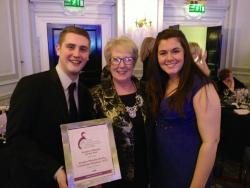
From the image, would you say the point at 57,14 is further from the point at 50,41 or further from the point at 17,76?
the point at 17,76

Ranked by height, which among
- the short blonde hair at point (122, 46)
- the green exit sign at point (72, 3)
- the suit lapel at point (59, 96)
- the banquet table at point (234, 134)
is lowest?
the banquet table at point (234, 134)

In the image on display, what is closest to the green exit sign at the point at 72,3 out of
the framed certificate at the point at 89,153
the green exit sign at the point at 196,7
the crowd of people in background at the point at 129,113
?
the green exit sign at the point at 196,7

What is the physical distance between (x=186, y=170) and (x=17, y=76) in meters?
3.90

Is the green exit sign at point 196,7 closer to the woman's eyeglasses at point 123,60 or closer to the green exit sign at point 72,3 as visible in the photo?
the green exit sign at point 72,3

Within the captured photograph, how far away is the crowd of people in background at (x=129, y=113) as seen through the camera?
118cm

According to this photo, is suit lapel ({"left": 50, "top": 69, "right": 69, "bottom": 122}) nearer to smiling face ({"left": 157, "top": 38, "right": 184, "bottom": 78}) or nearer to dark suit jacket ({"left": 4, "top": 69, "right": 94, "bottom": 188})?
dark suit jacket ({"left": 4, "top": 69, "right": 94, "bottom": 188})

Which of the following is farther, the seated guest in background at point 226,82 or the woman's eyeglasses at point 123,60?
the seated guest in background at point 226,82

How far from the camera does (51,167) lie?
1152 mm

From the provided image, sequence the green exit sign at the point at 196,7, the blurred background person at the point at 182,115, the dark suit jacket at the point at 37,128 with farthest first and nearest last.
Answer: the green exit sign at the point at 196,7 → the blurred background person at the point at 182,115 → the dark suit jacket at the point at 37,128

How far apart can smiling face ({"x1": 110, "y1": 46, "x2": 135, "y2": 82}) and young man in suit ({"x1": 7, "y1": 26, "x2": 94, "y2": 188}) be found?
227mm

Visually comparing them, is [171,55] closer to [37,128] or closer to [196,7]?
[37,128]

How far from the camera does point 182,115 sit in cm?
141

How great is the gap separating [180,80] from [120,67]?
0.36 metres

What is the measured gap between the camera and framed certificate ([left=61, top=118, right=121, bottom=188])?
1165 mm
